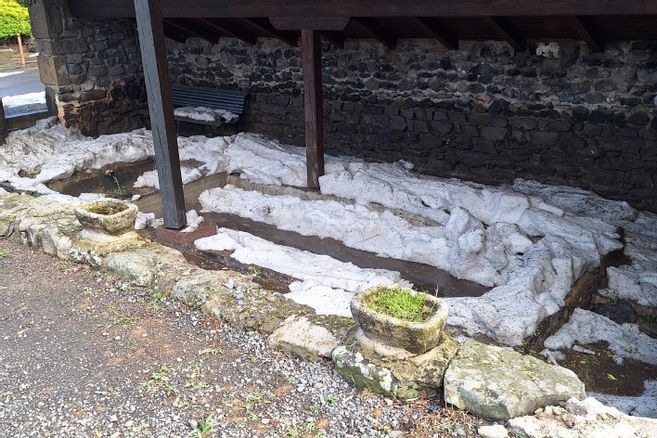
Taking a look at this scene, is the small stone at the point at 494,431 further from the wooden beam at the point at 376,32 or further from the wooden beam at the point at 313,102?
the wooden beam at the point at 376,32

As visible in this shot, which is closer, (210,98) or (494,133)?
(494,133)

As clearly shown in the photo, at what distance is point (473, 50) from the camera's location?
23.4 ft

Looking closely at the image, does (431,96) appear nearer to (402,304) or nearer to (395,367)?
(402,304)

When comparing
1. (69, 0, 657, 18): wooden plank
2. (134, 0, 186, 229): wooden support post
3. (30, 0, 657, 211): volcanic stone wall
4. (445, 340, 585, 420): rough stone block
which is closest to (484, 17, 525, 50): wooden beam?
(30, 0, 657, 211): volcanic stone wall

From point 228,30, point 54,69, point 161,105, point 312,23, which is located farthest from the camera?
point 228,30

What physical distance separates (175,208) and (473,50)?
13.6 ft

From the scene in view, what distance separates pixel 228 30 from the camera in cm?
879

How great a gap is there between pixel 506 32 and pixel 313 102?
89.6 inches

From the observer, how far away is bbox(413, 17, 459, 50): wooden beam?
653 centimetres

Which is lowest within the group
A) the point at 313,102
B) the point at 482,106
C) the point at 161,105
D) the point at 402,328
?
the point at 402,328

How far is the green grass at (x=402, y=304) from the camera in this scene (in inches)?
115

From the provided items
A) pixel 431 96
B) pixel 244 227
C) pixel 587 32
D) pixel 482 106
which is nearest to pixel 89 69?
pixel 244 227

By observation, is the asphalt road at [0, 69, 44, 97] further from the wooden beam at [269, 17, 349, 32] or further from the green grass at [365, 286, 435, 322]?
the green grass at [365, 286, 435, 322]

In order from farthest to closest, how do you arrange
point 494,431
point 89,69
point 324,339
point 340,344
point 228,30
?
point 89,69, point 228,30, point 324,339, point 340,344, point 494,431
